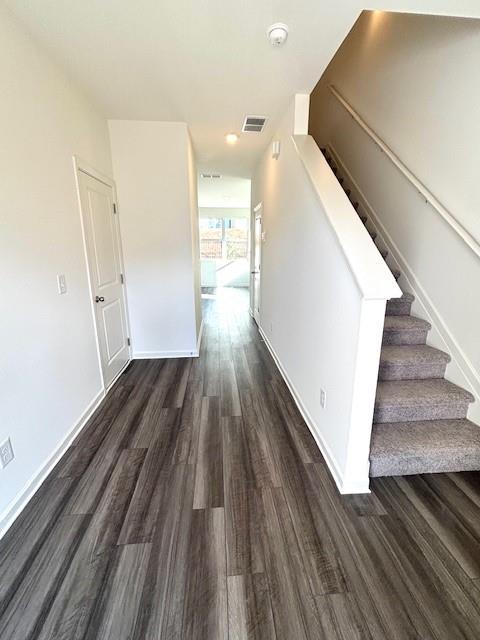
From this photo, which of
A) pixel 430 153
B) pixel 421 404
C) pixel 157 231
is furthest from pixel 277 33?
pixel 421 404

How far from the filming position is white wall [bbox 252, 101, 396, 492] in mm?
1490

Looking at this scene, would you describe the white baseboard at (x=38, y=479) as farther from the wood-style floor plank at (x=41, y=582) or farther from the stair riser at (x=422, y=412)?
the stair riser at (x=422, y=412)

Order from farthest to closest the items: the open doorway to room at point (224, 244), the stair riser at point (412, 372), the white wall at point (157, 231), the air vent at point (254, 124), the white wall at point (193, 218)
Answer: the open doorway to room at point (224, 244) < the white wall at point (193, 218) < the white wall at point (157, 231) < the air vent at point (254, 124) < the stair riser at point (412, 372)

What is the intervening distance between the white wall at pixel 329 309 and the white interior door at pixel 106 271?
177 centimetres

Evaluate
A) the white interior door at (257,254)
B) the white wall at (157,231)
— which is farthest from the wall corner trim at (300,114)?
the white interior door at (257,254)

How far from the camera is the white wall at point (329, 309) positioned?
4.89 feet

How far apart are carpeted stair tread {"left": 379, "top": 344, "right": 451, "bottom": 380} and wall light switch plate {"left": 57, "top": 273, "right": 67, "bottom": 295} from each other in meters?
2.33

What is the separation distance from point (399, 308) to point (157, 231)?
262cm

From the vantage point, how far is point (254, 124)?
10.3 ft

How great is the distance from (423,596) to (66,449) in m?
2.12

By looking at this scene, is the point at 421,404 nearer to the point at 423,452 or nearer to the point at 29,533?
the point at 423,452

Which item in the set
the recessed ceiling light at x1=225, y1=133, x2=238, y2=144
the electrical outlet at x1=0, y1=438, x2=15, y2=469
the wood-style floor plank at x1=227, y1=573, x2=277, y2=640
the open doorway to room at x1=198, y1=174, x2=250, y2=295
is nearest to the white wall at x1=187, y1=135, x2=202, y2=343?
the recessed ceiling light at x1=225, y1=133, x2=238, y2=144

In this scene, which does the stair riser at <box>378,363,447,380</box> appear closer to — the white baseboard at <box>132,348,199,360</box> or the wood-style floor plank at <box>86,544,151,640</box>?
the wood-style floor plank at <box>86,544,151,640</box>

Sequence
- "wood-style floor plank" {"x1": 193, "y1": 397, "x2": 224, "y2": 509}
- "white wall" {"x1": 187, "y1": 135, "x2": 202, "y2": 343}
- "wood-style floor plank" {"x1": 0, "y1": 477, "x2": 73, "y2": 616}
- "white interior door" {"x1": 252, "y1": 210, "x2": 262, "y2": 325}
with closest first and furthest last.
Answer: "wood-style floor plank" {"x1": 0, "y1": 477, "x2": 73, "y2": 616} < "wood-style floor plank" {"x1": 193, "y1": 397, "x2": 224, "y2": 509} < "white wall" {"x1": 187, "y1": 135, "x2": 202, "y2": 343} < "white interior door" {"x1": 252, "y1": 210, "x2": 262, "y2": 325}
